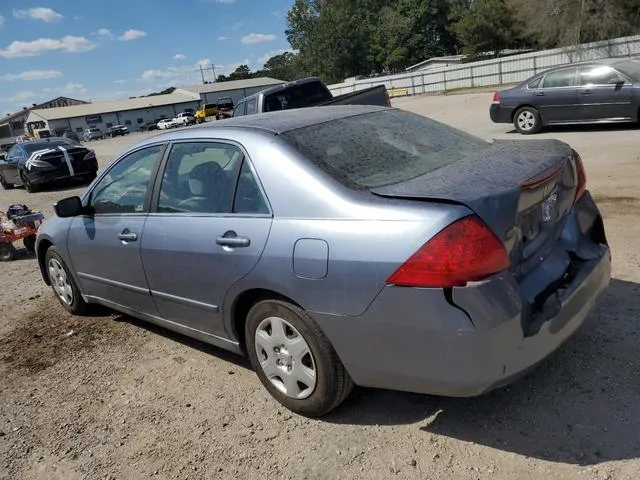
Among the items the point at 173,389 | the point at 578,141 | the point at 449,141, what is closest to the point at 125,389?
the point at 173,389

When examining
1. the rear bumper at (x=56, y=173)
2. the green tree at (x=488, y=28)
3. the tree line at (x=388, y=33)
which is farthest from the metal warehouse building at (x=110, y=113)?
the rear bumper at (x=56, y=173)

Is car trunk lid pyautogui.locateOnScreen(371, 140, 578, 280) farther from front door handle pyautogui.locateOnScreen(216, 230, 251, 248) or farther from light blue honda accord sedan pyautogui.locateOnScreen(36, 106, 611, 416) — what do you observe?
front door handle pyautogui.locateOnScreen(216, 230, 251, 248)

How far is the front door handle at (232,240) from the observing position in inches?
118

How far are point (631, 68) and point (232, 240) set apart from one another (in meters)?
11.0

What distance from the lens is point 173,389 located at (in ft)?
12.1

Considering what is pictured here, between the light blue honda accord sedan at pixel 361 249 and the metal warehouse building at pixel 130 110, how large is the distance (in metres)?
79.5

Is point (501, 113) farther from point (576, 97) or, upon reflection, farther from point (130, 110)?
point (130, 110)

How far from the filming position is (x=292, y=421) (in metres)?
3.12

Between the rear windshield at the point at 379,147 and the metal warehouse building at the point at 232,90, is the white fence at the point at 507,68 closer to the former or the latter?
the rear windshield at the point at 379,147

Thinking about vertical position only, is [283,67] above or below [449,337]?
above

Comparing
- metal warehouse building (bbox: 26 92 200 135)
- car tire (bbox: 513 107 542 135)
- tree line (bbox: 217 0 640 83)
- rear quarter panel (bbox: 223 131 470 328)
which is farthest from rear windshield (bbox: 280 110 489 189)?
metal warehouse building (bbox: 26 92 200 135)

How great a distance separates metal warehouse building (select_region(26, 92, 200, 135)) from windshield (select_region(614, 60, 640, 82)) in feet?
259

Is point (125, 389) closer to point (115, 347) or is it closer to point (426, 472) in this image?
point (115, 347)

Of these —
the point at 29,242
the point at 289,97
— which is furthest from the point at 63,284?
the point at 289,97
